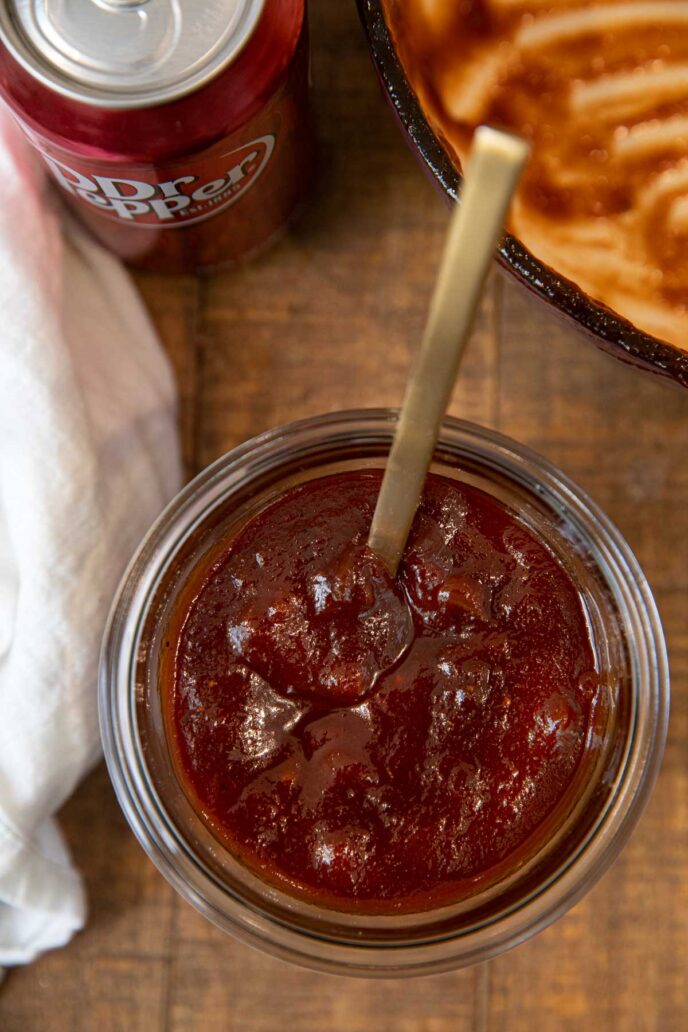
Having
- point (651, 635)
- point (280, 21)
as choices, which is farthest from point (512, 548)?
point (280, 21)

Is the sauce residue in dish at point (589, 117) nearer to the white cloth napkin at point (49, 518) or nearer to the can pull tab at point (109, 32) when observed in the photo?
the can pull tab at point (109, 32)

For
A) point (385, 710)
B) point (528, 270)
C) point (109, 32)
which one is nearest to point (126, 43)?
point (109, 32)

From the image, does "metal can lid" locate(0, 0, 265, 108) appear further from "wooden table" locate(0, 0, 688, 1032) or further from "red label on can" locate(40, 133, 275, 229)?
"wooden table" locate(0, 0, 688, 1032)

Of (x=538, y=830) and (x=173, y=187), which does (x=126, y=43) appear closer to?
(x=173, y=187)

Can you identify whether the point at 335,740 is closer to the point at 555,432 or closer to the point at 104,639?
the point at 104,639

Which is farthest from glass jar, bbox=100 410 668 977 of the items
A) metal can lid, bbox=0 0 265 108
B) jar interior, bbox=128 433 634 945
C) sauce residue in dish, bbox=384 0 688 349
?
metal can lid, bbox=0 0 265 108

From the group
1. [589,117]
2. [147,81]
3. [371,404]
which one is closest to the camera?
[147,81]

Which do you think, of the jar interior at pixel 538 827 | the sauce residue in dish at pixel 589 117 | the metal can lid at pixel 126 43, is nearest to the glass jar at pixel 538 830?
the jar interior at pixel 538 827
